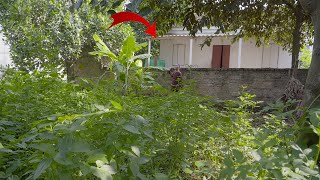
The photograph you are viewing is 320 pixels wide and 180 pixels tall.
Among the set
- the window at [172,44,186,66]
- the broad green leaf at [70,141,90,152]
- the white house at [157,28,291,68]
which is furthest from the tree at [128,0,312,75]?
the window at [172,44,186,66]

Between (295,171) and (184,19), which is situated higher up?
(184,19)

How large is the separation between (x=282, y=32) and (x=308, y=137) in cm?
872

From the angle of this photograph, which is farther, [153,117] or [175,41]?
[175,41]

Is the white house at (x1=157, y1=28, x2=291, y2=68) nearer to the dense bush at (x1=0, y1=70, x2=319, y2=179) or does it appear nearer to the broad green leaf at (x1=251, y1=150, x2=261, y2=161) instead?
the dense bush at (x1=0, y1=70, x2=319, y2=179)

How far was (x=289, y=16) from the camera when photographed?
30.8 ft

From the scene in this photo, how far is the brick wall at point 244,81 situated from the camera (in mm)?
9805

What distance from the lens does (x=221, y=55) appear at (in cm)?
2005

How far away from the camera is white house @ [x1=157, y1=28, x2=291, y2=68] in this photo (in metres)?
19.8

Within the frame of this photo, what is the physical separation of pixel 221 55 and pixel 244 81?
10.2 metres

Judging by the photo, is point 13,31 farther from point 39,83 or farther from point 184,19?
point 39,83

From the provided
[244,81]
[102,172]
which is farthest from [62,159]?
[244,81]

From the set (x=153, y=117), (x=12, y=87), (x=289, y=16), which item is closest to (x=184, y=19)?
(x=12, y=87)

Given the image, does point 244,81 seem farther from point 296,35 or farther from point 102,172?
point 102,172

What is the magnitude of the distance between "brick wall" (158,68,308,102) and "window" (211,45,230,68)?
9781mm
